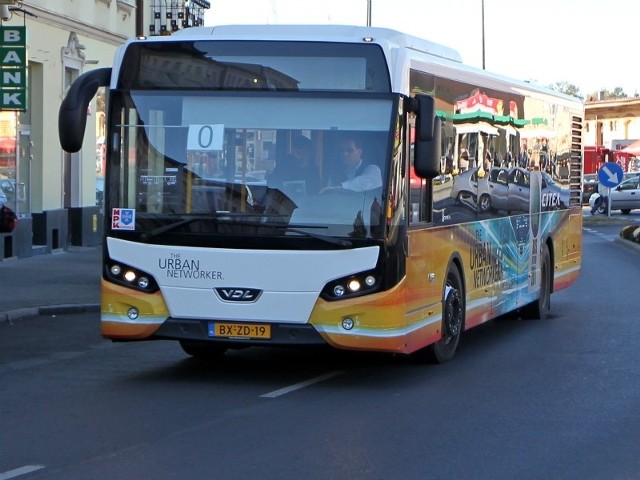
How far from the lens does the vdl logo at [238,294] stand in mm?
10555

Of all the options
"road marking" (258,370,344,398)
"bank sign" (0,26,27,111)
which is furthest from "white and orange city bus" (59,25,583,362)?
"bank sign" (0,26,27,111)

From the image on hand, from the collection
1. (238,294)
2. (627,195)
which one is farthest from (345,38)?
(627,195)

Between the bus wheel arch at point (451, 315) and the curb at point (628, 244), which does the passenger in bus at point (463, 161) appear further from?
the curb at point (628, 244)

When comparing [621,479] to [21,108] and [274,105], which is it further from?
[21,108]

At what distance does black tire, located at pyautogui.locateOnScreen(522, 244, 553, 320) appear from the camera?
17.0 meters

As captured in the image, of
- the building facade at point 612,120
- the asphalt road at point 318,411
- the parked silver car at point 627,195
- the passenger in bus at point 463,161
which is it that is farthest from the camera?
the building facade at point 612,120

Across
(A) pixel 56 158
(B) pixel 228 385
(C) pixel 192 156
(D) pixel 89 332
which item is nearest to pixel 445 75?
(C) pixel 192 156

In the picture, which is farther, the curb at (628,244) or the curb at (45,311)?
the curb at (628,244)

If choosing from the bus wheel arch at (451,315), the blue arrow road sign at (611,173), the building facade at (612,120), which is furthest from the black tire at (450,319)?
the building facade at (612,120)

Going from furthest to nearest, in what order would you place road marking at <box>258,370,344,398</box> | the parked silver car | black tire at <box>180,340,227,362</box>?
the parked silver car → black tire at <box>180,340,227,362</box> → road marking at <box>258,370,344,398</box>

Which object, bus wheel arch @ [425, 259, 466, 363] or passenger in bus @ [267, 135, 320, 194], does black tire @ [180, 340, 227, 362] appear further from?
passenger in bus @ [267, 135, 320, 194]

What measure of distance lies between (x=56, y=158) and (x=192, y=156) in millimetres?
16656

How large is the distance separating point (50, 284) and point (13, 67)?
4033 mm

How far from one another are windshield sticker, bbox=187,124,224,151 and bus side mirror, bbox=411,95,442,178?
1536 mm
